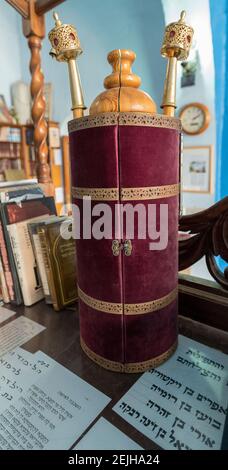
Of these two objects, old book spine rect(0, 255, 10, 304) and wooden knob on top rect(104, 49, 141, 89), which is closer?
wooden knob on top rect(104, 49, 141, 89)

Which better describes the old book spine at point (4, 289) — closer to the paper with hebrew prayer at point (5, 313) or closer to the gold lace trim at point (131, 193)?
the paper with hebrew prayer at point (5, 313)

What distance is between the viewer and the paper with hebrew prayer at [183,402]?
44 cm

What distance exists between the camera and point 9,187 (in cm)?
85

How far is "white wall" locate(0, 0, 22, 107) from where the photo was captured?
3533 millimetres

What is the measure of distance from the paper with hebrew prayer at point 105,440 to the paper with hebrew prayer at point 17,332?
0.98 ft

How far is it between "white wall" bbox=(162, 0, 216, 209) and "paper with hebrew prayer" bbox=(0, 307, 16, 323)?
219cm

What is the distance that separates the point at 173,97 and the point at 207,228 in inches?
12.5

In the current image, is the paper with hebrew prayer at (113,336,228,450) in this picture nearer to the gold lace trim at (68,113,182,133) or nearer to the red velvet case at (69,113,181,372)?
the red velvet case at (69,113,181,372)

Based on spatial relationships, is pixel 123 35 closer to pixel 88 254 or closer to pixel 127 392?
pixel 88 254

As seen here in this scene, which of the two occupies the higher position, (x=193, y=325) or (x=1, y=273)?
(x=1, y=273)

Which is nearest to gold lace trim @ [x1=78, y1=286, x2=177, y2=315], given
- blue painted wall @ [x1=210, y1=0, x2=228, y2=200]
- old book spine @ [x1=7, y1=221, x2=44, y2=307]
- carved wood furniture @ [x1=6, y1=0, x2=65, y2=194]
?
old book spine @ [x1=7, y1=221, x2=44, y2=307]

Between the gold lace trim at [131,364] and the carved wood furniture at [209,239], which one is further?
the carved wood furniture at [209,239]

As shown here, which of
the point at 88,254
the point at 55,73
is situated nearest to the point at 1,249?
the point at 88,254

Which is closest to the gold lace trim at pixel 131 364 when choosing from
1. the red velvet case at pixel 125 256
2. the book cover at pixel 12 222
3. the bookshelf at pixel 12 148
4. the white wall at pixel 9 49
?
the red velvet case at pixel 125 256
